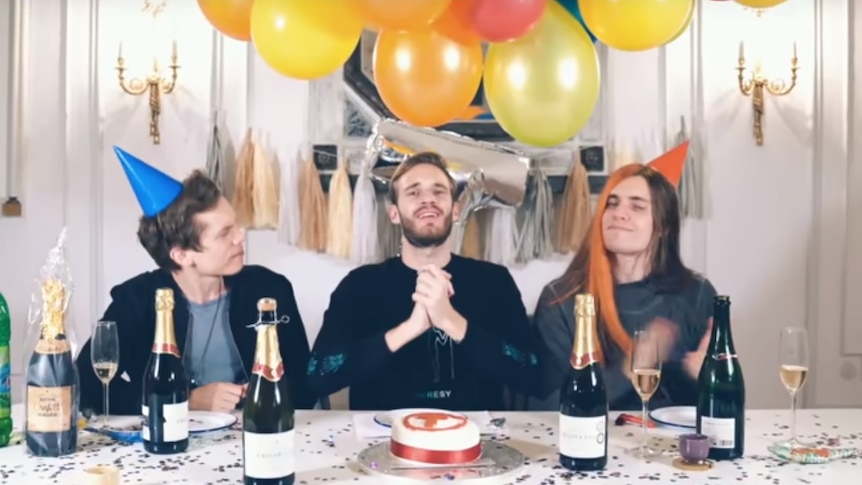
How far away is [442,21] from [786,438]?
1.17m

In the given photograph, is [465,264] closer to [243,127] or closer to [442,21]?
[243,127]

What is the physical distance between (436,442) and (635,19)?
0.95 meters

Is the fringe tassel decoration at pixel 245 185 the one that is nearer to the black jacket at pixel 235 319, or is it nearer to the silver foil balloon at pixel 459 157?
the black jacket at pixel 235 319

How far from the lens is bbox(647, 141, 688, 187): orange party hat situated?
2.99 metres

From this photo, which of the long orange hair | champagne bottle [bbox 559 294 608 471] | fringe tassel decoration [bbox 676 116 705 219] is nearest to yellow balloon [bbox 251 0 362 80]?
champagne bottle [bbox 559 294 608 471]

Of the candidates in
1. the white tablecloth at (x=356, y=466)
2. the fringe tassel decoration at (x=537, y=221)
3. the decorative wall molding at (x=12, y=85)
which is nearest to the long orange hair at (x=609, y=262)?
the fringe tassel decoration at (x=537, y=221)

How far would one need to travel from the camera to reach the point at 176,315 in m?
2.94

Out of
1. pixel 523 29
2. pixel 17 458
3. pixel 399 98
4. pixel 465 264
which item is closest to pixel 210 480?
pixel 17 458

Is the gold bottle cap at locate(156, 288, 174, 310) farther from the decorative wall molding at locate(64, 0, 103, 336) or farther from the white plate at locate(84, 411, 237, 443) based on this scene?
the decorative wall molding at locate(64, 0, 103, 336)

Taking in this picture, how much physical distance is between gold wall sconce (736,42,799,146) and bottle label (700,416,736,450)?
1410 mm

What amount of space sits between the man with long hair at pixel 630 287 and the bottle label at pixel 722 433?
3.54ft

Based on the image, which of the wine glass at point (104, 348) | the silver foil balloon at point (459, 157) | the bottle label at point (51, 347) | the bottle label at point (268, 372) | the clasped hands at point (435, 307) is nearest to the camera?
the bottle label at point (268, 372)

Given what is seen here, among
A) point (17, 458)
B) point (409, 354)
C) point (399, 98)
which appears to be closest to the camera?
point (17, 458)

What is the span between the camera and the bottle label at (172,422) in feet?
6.26
